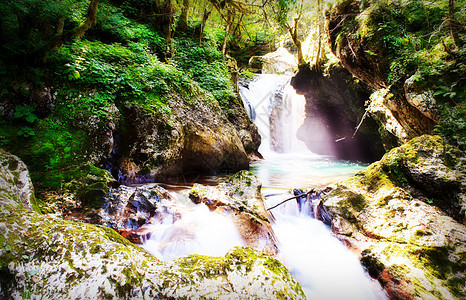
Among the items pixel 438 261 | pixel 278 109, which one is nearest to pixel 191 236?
pixel 438 261

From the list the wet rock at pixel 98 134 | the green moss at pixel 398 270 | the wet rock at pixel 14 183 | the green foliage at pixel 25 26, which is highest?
the green foliage at pixel 25 26

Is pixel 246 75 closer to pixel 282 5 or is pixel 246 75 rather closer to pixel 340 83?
pixel 340 83

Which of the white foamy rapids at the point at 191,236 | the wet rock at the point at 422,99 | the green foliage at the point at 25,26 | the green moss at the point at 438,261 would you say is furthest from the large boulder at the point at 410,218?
the green foliage at the point at 25,26

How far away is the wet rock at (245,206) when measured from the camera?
3.32 metres

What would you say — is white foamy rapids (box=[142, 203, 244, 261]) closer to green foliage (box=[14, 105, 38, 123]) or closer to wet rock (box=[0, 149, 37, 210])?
wet rock (box=[0, 149, 37, 210])

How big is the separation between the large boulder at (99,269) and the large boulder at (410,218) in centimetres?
181

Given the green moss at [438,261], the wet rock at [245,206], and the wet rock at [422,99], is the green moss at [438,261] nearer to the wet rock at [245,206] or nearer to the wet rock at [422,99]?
the wet rock at [245,206]

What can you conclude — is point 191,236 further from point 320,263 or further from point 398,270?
point 398,270

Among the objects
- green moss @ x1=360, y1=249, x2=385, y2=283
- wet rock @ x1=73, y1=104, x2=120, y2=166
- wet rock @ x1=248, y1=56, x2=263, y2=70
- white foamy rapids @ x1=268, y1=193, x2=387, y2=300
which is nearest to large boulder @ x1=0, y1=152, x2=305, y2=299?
white foamy rapids @ x1=268, y1=193, x2=387, y2=300

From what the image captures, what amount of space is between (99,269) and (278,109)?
1615 cm

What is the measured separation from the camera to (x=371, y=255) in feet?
9.68

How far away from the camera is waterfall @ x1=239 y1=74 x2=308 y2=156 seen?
51.4 ft

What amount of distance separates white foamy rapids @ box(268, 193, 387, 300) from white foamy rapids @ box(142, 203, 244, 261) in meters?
0.93

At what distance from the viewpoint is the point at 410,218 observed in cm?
319
